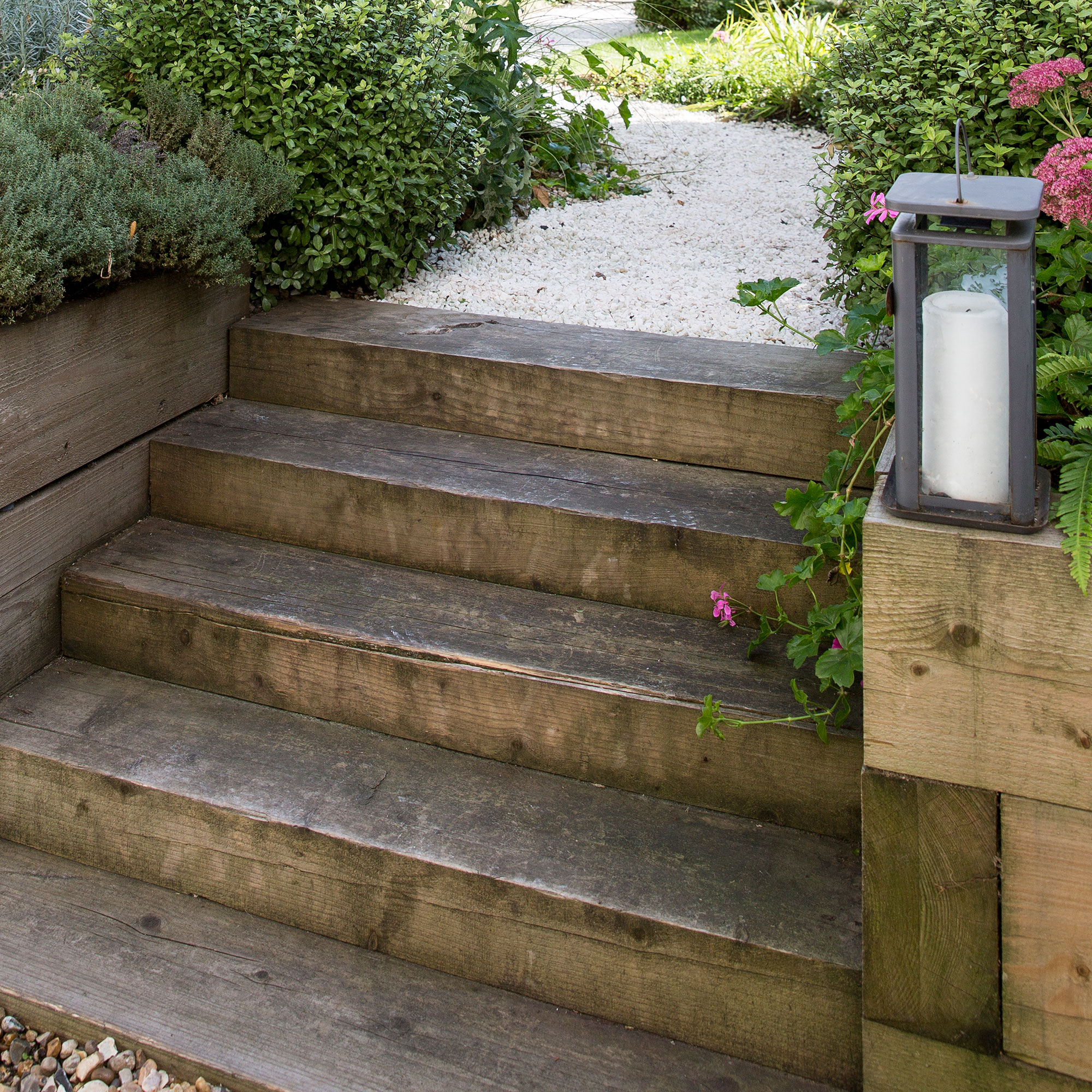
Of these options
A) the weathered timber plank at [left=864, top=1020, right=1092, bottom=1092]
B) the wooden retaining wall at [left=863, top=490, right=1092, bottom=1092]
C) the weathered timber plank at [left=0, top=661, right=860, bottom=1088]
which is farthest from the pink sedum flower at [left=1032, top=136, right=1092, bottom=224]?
the weathered timber plank at [left=864, top=1020, right=1092, bottom=1092]

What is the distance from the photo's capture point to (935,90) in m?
2.26

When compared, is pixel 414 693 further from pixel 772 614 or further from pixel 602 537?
pixel 772 614

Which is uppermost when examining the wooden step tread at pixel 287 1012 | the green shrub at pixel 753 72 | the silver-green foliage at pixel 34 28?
the green shrub at pixel 753 72

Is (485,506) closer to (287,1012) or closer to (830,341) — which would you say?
(830,341)

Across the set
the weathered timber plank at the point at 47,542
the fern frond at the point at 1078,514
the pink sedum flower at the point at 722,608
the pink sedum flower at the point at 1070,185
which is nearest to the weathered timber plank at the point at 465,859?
the weathered timber plank at the point at 47,542

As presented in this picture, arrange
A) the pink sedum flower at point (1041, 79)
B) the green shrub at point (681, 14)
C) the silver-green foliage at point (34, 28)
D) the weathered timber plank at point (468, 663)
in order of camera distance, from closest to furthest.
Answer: the pink sedum flower at point (1041, 79), the weathered timber plank at point (468, 663), the silver-green foliage at point (34, 28), the green shrub at point (681, 14)

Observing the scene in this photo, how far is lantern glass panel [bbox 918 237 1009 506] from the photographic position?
1.18m

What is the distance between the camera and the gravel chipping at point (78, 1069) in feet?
5.63

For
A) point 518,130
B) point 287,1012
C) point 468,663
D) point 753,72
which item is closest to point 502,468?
point 468,663

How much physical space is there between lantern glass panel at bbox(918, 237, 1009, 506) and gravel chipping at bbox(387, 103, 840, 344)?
4.85ft

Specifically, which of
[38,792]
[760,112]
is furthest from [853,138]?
[760,112]

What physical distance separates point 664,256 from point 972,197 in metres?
2.29

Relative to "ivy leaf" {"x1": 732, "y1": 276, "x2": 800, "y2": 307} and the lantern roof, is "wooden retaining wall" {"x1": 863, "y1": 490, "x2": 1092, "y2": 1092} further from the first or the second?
"ivy leaf" {"x1": 732, "y1": 276, "x2": 800, "y2": 307}

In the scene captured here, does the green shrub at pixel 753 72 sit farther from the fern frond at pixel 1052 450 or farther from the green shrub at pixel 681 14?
the fern frond at pixel 1052 450
